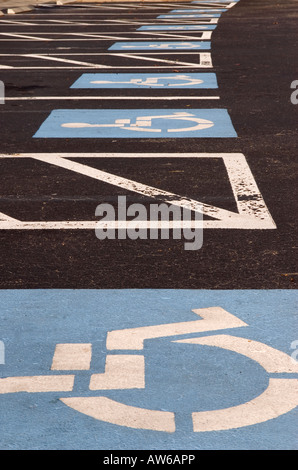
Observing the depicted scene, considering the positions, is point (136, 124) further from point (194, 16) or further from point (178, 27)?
point (194, 16)

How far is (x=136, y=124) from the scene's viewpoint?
32.4 ft

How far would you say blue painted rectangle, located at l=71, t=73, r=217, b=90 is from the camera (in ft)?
41.3

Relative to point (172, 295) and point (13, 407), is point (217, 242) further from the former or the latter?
point (13, 407)

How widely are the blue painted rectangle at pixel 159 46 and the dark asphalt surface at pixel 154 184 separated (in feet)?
9.37

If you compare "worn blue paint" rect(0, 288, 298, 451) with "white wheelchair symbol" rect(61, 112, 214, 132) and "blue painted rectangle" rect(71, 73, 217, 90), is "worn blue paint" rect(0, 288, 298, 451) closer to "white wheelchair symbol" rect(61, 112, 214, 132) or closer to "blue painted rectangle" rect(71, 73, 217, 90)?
"white wheelchair symbol" rect(61, 112, 214, 132)

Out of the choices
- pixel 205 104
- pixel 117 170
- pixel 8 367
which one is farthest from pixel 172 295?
pixel 205 104

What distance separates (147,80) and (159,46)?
4.90 meters

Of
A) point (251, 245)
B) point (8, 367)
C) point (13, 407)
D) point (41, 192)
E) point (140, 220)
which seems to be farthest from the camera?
point (41, 192)

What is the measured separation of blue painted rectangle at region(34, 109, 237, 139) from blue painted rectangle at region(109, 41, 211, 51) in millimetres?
6825

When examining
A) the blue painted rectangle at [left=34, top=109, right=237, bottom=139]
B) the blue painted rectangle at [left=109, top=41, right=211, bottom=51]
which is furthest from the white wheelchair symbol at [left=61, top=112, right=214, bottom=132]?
the blue painted rectangle at [left=109, top=41, right=211, bottom=51]

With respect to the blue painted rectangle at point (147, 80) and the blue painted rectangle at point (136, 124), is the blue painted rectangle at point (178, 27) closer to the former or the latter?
the blue painted rectangle at point (147, 80)

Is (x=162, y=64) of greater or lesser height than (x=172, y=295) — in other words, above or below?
below

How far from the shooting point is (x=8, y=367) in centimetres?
396

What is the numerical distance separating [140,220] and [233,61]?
368 inches
